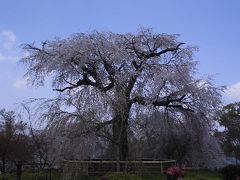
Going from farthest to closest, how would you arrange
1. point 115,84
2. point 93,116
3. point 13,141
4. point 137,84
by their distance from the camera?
point 13,141 → point 137,84 → point 115,84 → point 93,116

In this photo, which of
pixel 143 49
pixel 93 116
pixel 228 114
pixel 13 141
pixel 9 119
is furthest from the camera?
pixel 228 114

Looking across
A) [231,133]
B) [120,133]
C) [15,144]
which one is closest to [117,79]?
[120,133]

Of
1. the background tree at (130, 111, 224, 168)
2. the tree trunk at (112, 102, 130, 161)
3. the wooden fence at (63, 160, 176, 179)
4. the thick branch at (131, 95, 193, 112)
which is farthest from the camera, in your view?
the background tree at (130, 111, 224, 168)

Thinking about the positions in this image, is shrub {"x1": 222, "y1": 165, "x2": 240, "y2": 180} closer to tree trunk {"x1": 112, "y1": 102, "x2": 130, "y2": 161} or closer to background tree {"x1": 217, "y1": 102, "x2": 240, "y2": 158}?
tree trunk {"x1": 112, "y1": 102, "x2": 130, "y2": 161}

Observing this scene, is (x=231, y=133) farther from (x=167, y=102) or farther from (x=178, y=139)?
(x=167, y=102)

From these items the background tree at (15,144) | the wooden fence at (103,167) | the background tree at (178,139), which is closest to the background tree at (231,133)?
the background tree at (178,139)

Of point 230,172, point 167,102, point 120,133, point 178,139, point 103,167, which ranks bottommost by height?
point 230,172

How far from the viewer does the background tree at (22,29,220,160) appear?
81.8ft

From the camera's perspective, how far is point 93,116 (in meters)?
23.8

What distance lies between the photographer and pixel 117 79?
2681 centimetres

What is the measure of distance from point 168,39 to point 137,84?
4.48 m

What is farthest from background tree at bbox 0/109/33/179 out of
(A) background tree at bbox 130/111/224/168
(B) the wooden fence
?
(B) the wooden fence

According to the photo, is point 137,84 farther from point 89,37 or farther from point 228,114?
point 228,114

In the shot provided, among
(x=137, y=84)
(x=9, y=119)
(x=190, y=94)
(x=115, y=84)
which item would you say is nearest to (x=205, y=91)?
(x=190, y=94)
